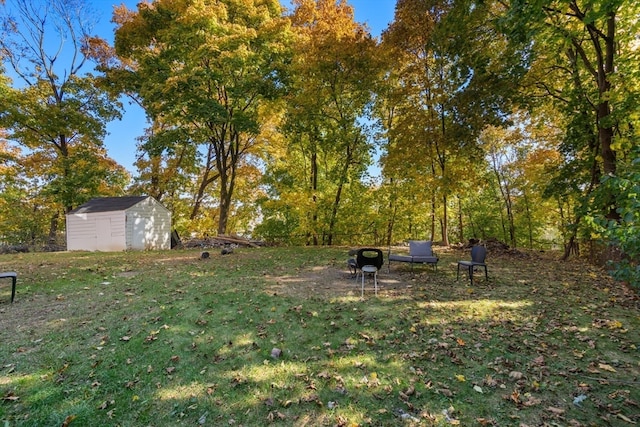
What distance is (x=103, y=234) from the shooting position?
1546 cm

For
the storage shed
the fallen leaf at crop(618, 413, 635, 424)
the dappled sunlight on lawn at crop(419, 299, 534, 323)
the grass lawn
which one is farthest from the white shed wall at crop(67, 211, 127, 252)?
the fallen leaf at crop(618, 413, 635, 424)

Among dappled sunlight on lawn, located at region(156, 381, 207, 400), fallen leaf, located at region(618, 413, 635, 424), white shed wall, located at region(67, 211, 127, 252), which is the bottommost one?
fallen leaf, located at region(618, 413, 635, 424)

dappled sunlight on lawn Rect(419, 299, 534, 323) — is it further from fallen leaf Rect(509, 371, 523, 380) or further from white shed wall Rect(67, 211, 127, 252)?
white shed wall Rect(67, 211, 127, 252)

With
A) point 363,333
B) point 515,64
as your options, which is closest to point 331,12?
point 515,64

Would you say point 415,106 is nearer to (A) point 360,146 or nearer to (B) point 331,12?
(A) point 360,146

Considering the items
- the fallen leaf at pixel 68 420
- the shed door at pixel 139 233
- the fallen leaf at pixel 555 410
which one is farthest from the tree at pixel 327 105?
the fallen leaf at pixel 555 410

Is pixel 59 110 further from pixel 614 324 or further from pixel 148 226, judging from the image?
pixel 614 324

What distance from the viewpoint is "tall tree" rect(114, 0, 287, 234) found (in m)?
14.0

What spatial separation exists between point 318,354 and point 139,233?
49.9ft

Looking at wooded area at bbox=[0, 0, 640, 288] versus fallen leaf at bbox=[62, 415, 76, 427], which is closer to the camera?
fallen leaf at bbox=[62, 415, 76, 427]

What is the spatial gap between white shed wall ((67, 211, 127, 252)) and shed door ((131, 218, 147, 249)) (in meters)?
0.49

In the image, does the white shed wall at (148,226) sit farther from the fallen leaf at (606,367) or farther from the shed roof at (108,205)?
the fallen leaf at (606,367)

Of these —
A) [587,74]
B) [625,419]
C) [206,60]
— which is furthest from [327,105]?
[625,419]

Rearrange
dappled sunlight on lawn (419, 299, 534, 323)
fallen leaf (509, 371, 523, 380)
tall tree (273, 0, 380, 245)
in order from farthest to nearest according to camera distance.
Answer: tall tree (273, 0, 380, 245) < dappled sunlight on lawn (419, 299, 534, 323) < fallen leaf (509, 371, 523, 380)
